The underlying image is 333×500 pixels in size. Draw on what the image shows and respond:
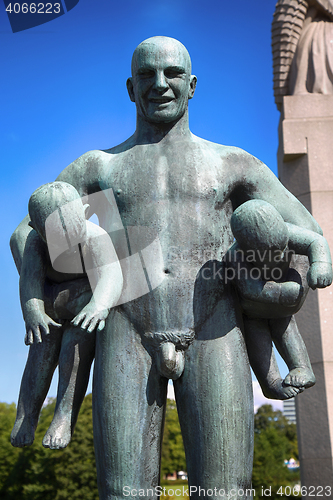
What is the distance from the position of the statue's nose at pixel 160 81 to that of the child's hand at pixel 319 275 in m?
1.54

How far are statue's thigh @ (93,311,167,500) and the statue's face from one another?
1.42m

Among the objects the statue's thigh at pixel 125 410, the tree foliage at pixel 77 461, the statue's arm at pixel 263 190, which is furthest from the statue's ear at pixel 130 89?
the tree foliage at pixel 77 461

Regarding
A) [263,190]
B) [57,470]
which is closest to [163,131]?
[263,190]

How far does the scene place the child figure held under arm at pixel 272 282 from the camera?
3.53 m

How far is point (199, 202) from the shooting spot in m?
3.96

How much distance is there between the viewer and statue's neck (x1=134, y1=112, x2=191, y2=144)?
13.8ft

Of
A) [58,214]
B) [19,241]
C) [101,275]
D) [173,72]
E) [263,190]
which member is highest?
[173,72]

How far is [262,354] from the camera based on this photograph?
157 inches

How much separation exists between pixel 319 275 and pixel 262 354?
2.55ft

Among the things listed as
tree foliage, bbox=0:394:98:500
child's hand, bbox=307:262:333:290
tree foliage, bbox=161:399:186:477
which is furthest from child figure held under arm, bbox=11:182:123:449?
tree foliage, bbox=161:399:186:477

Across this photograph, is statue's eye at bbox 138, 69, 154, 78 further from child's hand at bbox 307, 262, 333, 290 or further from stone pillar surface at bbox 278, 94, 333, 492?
stone pillar surface at bbox 278, 94, 333, 492

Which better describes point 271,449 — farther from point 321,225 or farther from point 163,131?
point 163,131

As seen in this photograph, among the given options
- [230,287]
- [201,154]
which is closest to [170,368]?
[230,287]

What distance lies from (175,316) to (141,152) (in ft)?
3.92
